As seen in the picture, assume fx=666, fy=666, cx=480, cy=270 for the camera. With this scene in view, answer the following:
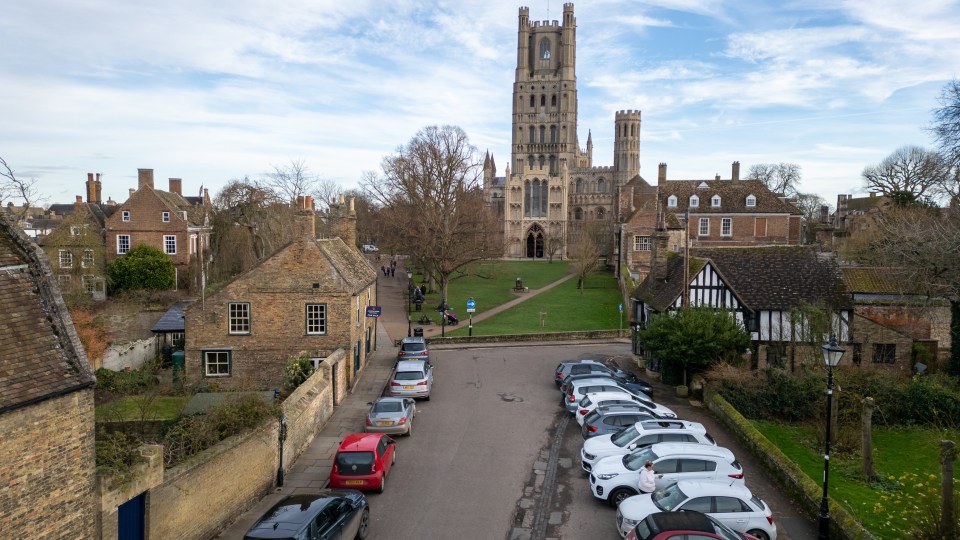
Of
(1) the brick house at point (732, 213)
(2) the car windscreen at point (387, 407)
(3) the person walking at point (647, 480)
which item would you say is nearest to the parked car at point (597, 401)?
(2) the car windscreen at point (387, 407)

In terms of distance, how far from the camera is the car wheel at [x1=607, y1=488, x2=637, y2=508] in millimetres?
15500

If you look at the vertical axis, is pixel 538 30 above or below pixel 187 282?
above

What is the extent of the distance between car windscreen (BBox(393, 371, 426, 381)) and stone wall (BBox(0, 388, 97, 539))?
14.0 meters

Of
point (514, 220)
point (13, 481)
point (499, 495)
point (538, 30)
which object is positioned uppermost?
point (538, 30)

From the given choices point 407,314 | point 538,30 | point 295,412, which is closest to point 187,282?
point 407,314

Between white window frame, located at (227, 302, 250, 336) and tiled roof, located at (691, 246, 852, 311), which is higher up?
tiled roof, located at (691, 246, 852, 311)

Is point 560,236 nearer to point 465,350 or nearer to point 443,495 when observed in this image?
point 465,350

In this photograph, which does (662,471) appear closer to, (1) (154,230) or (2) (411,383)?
(2) (411,383)

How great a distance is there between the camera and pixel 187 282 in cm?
4856

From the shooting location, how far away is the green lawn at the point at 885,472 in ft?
48.9

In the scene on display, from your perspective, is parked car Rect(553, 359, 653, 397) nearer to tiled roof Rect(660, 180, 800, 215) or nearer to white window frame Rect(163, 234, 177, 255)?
white window frame Rect(163, 234, 177, 255)

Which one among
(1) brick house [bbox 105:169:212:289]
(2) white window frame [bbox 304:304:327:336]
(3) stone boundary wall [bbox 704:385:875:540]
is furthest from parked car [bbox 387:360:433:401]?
(1) brick house [bbox 105:169:212:289]

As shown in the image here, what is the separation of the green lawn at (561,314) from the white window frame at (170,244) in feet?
72.4

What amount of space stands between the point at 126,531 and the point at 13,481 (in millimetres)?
2728
